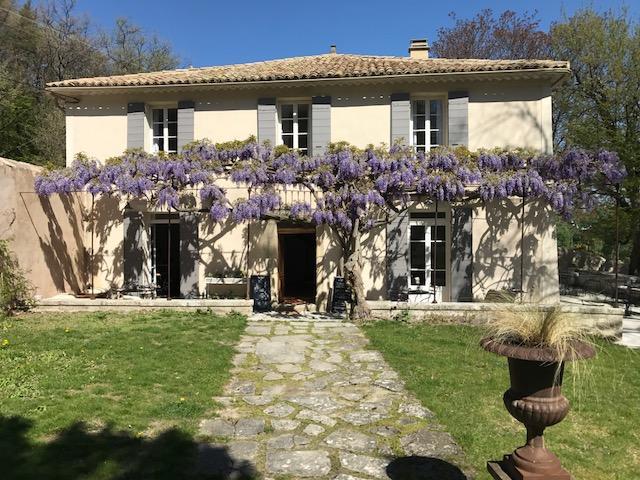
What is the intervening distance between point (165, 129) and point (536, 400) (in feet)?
35.4

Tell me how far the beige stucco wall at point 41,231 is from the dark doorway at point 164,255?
164cm

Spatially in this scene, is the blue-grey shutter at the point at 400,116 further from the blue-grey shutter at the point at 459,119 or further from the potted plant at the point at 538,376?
the potted plant at the point at 538,376

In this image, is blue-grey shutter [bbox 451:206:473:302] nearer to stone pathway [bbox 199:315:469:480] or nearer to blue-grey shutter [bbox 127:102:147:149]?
stone pathway [bbox 199:315:469:480]

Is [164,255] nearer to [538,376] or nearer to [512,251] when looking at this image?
[512,251]

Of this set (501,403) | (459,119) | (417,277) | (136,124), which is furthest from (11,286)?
(459,119)

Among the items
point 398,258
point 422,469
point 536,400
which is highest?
point 398,258

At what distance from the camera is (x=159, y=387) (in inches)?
199

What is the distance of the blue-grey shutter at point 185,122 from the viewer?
11180 mm

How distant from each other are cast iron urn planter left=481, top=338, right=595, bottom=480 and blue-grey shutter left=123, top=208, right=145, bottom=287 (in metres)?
9.84

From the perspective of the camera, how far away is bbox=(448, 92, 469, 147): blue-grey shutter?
1058 cm

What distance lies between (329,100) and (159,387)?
776cm

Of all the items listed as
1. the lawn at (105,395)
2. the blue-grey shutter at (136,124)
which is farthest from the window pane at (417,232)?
the blue-grey shutter at (136,124)

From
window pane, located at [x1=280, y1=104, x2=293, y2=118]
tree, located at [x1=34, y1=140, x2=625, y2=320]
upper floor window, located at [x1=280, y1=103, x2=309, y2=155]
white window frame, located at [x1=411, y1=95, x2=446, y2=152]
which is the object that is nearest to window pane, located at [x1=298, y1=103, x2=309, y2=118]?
upper floor window, located at [x1=280, y1=103, x2=309, y2=155]

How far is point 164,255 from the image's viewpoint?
11.6m
